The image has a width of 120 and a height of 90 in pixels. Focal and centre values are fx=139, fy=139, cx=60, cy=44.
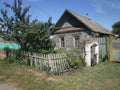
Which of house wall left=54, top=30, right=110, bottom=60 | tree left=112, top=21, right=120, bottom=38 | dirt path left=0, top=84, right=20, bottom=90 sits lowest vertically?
dirt path left=0, top=84, right=20, bottom=90

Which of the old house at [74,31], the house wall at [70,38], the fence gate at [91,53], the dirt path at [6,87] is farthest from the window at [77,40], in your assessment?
the dirt path at [6,87]

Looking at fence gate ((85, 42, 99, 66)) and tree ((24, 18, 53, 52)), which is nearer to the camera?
tree ((24, 18, 53, 52))

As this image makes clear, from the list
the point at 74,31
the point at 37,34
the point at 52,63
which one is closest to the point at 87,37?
the point at 74,31

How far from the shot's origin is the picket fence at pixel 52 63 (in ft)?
27.5

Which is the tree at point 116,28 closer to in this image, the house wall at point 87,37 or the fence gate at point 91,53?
the house wall at point 87,37

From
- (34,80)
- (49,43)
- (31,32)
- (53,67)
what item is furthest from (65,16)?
(34,80)

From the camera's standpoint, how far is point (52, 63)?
27.5 feet

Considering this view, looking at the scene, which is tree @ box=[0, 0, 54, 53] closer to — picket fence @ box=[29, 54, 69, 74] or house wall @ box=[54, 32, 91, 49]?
picket fence @ box=[29, 54, 69, 74]

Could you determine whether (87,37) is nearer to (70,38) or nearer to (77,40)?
Answer: (77,40)

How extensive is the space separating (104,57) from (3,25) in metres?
9.77

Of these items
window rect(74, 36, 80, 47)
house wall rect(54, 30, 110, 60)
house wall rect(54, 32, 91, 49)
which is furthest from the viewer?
window rect(74, 36, 80, 47)

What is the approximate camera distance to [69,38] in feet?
60.5

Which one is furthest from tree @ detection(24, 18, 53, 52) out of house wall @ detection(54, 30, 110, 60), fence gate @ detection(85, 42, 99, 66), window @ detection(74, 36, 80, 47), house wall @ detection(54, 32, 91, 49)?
window @ detection(74, 36, 80, 47)

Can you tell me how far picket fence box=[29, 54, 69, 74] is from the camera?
8.38 meters
